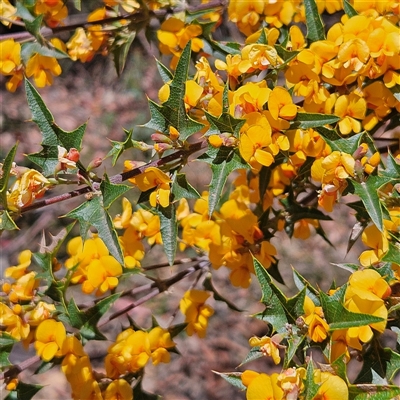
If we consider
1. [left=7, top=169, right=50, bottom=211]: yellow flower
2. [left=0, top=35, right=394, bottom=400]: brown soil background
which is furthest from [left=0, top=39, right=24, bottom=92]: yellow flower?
[left=0, top=35, right=394, bottom=400]: brown soil background

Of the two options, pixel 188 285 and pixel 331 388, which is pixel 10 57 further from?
pixel 188 285

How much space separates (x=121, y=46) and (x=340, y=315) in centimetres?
107

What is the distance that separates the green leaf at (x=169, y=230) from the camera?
1170mm

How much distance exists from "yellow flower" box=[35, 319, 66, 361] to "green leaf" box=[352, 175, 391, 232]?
0.77 m

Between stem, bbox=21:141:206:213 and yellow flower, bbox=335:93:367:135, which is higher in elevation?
stem, bbox=21:141:206:213

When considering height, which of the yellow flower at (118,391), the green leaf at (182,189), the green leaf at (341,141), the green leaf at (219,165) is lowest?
the yellow flower at (118,391)

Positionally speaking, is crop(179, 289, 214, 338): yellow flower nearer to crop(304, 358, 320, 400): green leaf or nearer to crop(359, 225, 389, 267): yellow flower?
crop(359, 225, 389, 267): yellow flower

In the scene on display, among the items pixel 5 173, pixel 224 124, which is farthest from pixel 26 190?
pixel 224 124

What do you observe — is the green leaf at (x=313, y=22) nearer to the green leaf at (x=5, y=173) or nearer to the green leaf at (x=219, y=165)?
the green leaf at (x=219, y=165)

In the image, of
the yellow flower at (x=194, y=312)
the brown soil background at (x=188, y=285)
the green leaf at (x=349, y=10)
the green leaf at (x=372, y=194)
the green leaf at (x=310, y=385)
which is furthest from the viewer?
the brown soil background at (x=188, y=285)

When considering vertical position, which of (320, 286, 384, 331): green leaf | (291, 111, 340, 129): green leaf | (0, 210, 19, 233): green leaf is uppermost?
(0, 210, 19, 233): green leaf

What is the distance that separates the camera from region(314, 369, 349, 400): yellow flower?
3.05ft

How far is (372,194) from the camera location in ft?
3.48

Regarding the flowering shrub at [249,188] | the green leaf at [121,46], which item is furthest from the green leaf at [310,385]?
the green leaf at [121,46]
